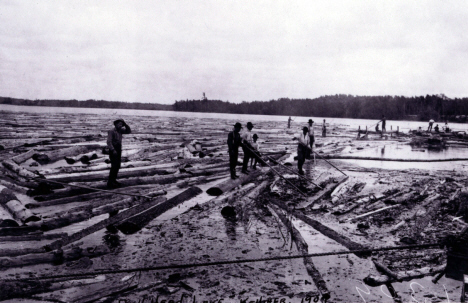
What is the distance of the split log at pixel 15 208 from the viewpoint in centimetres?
744

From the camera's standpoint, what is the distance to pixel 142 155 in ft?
61.2

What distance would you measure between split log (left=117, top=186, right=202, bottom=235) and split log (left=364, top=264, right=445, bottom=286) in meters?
4.51

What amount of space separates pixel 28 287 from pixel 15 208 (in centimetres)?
388

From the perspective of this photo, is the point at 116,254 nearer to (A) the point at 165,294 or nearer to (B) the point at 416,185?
(A) the point at 165,294

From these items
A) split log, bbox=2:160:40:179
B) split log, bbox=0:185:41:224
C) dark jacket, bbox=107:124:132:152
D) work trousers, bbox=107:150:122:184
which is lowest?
split log, bbox=0:185:41:224

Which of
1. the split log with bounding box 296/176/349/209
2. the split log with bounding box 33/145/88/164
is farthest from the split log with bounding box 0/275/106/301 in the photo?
the split log with bounding box 33/145/88/164

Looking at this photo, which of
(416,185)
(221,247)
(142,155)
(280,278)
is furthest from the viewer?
(142,155)

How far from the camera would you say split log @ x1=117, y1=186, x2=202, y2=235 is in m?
7.17

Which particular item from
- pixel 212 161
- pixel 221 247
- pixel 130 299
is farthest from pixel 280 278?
pixel 212 161

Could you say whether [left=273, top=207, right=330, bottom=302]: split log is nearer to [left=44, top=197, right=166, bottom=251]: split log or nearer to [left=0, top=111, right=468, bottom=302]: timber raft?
[left=0, top=111, right=468, bottom=302]: timber raft

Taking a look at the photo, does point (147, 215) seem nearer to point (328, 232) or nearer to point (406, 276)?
point (328, 232)

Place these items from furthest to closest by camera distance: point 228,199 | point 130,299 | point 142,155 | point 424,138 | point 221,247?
point 424,138 → point 142,155 → point 228,199 → point 221,247 → point 130,299

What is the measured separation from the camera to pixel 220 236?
23.5 ft

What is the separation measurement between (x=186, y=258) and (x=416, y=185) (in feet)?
33.0
